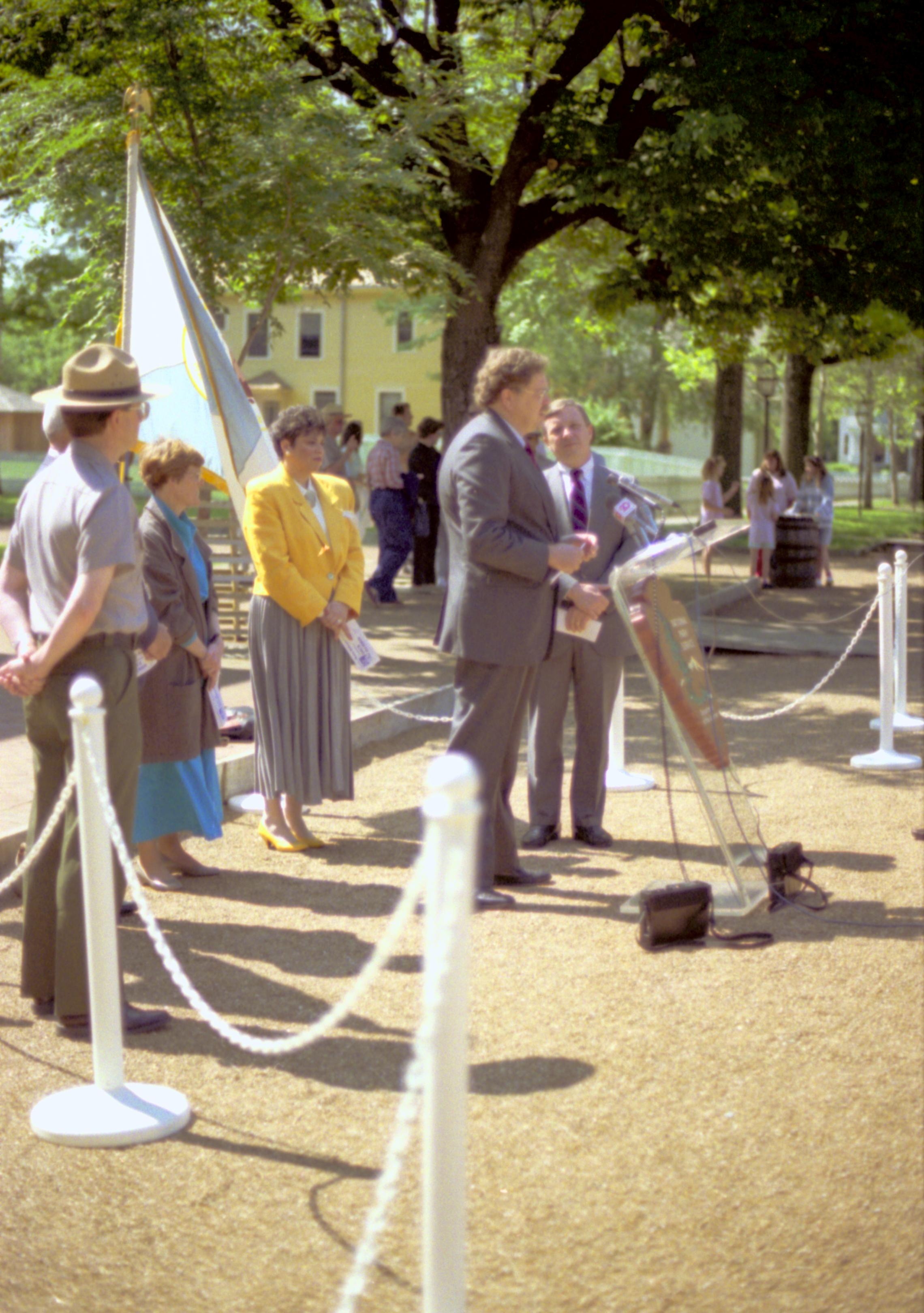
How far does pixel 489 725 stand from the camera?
21.0 ft

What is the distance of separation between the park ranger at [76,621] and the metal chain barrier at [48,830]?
0.04 metres

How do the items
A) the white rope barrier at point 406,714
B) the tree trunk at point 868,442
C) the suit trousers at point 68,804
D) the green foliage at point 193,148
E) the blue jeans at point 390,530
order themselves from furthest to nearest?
the tree trunk at point 868,442
the blue jeans at point 390,530
the green foliage at point 193,148
the white rope barrier at point 406,714
the suit trousers at point 68,804

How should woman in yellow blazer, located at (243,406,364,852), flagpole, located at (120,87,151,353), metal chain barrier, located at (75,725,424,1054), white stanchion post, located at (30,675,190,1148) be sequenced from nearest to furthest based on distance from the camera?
metal chain barrier, located at (75,725,424,1054) → white stanchion post, located at (30,675,190,1148) → woman in yellow blazer, located at (243,406,364,852) → flagpole, located at (120,87,151,353)

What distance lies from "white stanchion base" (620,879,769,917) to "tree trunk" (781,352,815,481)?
25.1 meters

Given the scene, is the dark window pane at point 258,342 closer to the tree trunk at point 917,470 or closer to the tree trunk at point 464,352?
the tree trunk at point 917,470

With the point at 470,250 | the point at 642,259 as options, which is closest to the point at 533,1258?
the point at 470,250

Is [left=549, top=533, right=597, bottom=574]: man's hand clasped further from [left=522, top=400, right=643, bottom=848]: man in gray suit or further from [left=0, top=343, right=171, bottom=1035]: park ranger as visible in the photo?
[left=0, top=343, right=171, bottom=1035]: park ranger

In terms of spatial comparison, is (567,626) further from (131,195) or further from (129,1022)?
(131,195)

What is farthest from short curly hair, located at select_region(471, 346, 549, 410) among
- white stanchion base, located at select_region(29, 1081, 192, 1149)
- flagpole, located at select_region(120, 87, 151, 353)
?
flagpole, located at select_region(120, 87, 151, 353)

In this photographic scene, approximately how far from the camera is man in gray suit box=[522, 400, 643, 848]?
7.58 m

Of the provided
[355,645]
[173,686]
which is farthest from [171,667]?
[355,645]

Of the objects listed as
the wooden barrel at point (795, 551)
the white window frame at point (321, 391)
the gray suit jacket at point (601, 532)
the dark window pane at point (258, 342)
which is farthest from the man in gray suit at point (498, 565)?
the white window frame at point (321, 391)

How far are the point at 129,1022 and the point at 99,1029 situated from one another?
762 mm

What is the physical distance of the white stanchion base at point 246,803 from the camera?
26.5 ft
